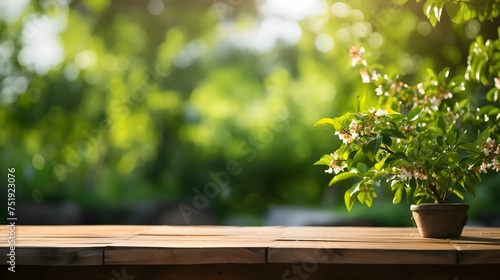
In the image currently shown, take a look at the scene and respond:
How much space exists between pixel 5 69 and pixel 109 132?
185 inches

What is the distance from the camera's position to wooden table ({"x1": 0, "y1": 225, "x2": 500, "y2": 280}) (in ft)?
8.72

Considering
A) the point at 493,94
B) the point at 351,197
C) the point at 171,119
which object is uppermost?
the point at 171,119

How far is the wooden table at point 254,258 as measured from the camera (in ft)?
8.72

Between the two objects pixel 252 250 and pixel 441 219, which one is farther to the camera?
pixel 441 219

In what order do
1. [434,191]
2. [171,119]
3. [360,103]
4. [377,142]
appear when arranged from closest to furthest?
1. [377,142]
2. [360,103]
3. [434,191]
4. [171,119]

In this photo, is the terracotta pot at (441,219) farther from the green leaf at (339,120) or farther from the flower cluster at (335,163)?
the green leaf at (339,120)

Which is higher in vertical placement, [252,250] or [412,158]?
[412,158]

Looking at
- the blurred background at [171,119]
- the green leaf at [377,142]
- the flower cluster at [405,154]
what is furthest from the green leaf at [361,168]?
the blurred background at [171,119]

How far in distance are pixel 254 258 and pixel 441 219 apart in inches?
41.1

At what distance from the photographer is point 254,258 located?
2.71 m

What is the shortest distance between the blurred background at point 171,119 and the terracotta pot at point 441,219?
7.45 m

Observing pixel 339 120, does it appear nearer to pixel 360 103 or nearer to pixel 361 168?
pixel 360 103

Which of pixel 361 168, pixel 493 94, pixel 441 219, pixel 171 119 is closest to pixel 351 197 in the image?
pixel 361 168

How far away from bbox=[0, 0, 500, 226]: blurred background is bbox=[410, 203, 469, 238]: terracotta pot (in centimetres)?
745
